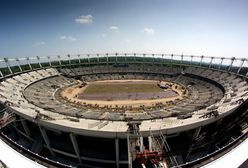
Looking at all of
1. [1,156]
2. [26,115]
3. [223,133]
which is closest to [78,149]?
[26,115]

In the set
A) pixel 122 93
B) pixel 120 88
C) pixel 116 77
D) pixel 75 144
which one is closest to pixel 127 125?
pixel 75 144

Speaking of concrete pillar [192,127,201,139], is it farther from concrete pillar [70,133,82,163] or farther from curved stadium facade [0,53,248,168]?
concrete pillar [70,133,82,163]

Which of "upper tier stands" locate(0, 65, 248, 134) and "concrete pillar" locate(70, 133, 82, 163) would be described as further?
"upper tier stands" locate(0, 65, 248, 134)

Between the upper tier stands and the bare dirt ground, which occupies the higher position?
the upper tier stands

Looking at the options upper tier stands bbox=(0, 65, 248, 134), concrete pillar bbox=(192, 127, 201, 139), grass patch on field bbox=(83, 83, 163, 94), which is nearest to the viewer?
concrete pillar bbox=(192, 127, 201, 139)

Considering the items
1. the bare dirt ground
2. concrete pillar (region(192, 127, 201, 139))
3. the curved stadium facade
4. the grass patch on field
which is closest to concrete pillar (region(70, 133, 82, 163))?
the curved stadium facade

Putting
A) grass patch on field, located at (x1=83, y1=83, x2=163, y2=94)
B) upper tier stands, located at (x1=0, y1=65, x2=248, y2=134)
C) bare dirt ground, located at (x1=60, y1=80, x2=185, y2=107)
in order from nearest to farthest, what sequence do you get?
upper tier stands, located at (x1=0, y1=65, x2=248, y2=134) → bare dirt ground, located at (x1=60, y1=80, x2=185, y2=107) → grass patch on field, located at (x1=83, y1=83, x2=163, y2=94)

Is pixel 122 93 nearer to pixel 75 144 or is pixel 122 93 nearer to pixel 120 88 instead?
pixel 120 88

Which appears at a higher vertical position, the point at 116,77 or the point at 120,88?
the point at 120,88

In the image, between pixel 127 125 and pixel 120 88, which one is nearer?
pixel 127 125
